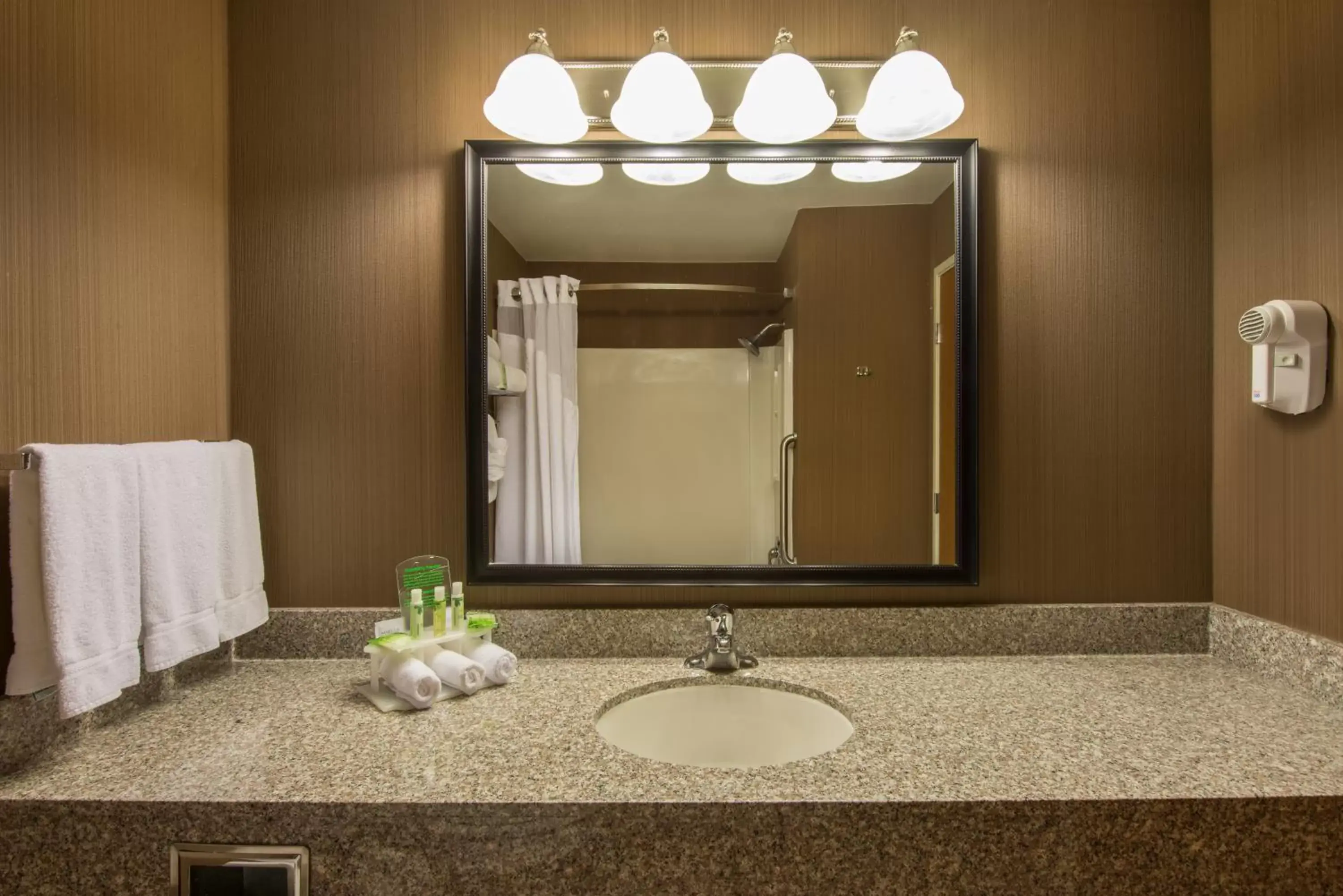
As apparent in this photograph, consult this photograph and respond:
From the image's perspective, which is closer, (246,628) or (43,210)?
(43,210)

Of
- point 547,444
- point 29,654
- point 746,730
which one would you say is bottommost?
point 746,730

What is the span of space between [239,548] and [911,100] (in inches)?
58.7

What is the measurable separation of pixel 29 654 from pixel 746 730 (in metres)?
1.08

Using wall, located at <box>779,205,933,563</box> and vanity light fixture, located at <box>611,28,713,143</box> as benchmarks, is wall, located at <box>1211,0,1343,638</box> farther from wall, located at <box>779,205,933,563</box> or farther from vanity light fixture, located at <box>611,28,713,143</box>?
vanity light fixture, located at <box>611,28,713,143</box>

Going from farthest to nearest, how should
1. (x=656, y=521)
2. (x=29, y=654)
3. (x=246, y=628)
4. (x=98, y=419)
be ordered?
1. (x=656, y=521)
2. (x=246, y=628)
3. (x=98, y=419)
4. (x=29, y=654)

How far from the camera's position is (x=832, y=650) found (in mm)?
1315

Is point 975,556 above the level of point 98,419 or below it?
below

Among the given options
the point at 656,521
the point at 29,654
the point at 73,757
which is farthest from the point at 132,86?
the point at 656,521

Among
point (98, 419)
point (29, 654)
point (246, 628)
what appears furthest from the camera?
point (246, 628)

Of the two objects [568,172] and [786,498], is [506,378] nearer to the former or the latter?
[568,172]

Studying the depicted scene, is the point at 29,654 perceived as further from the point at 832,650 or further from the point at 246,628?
the point at 832,650

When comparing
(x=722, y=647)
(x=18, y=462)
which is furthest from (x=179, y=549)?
(x=722, y=647)

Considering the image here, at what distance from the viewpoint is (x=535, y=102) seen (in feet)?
3.95

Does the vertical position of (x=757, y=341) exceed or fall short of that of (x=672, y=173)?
it falls short
